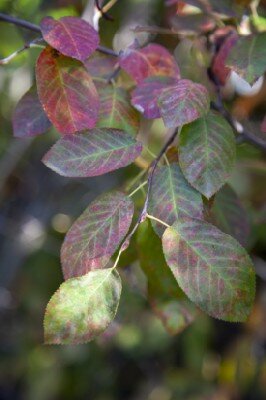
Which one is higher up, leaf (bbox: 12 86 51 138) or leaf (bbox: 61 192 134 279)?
leaf (bbox: 12 86 51 138)

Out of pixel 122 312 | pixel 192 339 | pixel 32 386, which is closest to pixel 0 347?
pixel 32 386

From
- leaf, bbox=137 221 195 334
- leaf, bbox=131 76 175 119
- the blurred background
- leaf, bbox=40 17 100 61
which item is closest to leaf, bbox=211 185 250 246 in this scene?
leaf, bbox=137 221 195 334

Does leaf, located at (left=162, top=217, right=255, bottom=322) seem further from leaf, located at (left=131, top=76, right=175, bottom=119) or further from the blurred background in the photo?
the blurred background

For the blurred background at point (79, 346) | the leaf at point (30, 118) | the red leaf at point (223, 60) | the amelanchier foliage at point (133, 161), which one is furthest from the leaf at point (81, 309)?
the blurred background at point (79, 346)

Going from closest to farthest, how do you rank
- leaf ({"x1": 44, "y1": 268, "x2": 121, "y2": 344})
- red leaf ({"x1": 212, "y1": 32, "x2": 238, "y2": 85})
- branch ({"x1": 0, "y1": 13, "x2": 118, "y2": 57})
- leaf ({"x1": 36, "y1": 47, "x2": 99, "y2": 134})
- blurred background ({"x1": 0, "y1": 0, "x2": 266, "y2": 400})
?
leaf ({"x1": 44, "y1": 268, "x2": 121, "y2": 344}) < leaf ({"x1": 36, "y1": 47, "x2": 99, "y2": 134}) < branch ({"x1": 0, "y1": 13, "x2": 118, "y2": 57}) < red leaf ({"x1": 212, "y1": 32, "x2": 238, "y2": 85}) < blurred background ({"x1": 0, "y1": 0, "x2": 266, "y2": 400})

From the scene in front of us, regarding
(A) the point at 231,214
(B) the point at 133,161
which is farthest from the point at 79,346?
(B) the point at 133,161

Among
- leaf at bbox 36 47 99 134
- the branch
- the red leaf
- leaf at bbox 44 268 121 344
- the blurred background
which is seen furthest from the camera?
the blurred background
